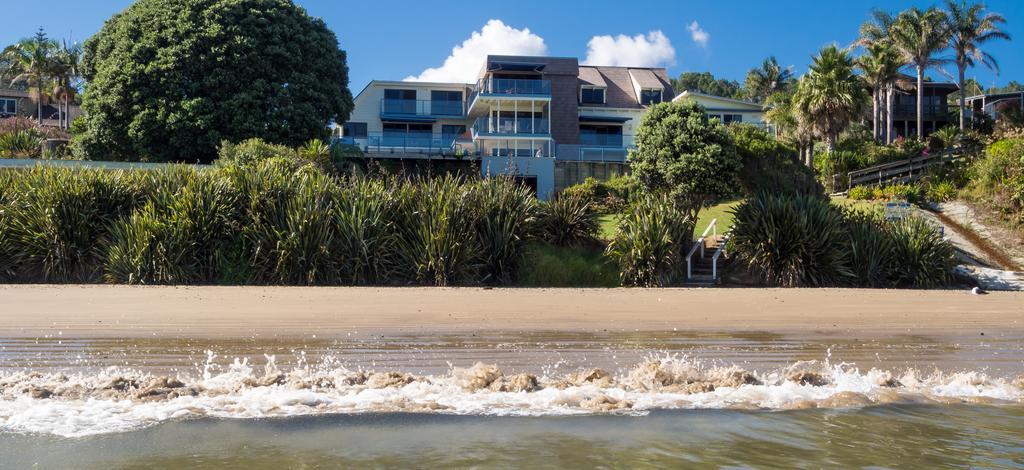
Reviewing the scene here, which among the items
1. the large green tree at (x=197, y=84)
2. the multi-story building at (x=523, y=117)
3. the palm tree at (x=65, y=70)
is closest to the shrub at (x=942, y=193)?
the multi-story building at (x=523, y=117)

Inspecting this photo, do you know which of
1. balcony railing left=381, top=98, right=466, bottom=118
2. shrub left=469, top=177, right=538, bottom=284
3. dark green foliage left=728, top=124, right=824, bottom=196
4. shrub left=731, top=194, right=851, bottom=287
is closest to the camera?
shrub left=469, top=177, right=538, bottom=284

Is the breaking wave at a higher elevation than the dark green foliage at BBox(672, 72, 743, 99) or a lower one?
lower

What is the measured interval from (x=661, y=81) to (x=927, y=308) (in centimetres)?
4405

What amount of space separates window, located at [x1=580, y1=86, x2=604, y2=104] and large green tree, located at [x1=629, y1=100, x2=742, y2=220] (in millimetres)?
33233

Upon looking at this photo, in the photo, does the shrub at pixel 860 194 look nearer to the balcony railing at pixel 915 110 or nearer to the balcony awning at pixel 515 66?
the balcony awning at pixel 515 66

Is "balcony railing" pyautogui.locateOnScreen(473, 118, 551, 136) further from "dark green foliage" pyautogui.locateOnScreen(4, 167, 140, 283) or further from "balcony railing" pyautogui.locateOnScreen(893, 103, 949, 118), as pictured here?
"dark green foliage" pyautogui.locateOnScreen(4, 167, 140, 283)

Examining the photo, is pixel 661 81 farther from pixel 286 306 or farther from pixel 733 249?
pixel 286 306

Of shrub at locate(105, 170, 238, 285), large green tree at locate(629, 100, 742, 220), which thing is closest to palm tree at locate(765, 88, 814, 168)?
large green tree at locate(629, 100, 742, 220)

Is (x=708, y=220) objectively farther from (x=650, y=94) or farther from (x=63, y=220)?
(x=650, y=94)

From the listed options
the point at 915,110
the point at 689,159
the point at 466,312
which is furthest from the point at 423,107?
the point at 466,312

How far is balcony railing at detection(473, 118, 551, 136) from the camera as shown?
149 ft

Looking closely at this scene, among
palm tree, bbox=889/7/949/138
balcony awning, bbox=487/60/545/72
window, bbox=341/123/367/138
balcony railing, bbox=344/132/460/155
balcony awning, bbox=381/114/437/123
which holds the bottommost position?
balcony railing, bbox=344/132/460/155

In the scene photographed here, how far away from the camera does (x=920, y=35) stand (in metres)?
50.8

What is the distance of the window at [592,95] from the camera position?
53.4 meters
